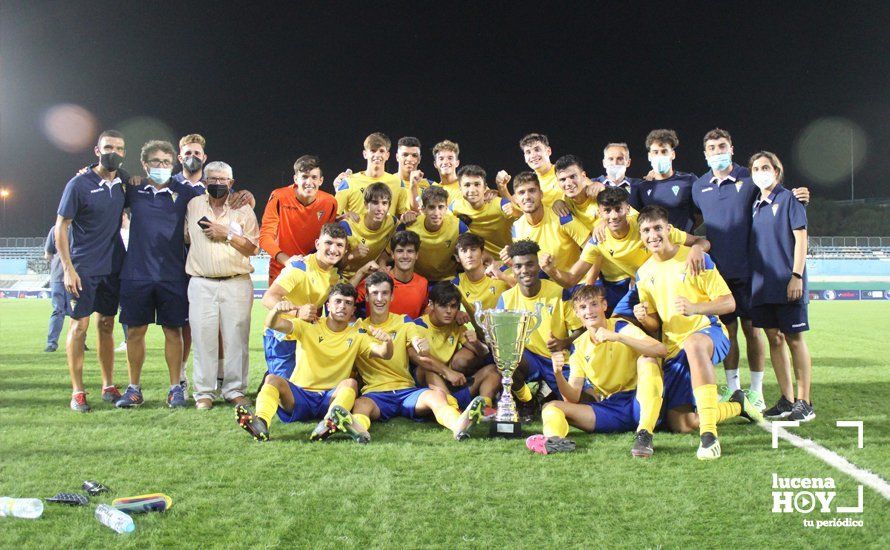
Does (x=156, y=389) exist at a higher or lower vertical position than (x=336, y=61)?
lower

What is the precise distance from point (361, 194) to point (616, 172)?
7.28 feet

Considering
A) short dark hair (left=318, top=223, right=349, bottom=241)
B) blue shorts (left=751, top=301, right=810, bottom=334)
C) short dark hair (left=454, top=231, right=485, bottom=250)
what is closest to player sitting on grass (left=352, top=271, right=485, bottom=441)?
short dark hair (left=318, top=223, right=349, bottom=241)

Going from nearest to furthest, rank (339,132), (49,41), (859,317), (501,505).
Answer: (501,505) < (859,317) < (49,41) < (339,132)

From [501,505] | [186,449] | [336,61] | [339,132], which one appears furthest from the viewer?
[339,132]

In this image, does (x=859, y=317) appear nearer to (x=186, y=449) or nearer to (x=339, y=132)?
(x=186, y=449)

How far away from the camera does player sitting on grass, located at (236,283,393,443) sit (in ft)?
14.8

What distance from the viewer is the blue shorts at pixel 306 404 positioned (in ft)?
15.1

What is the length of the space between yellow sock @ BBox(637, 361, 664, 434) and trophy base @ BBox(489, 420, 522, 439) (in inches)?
27.9

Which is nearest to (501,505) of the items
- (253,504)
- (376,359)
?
(253,504)

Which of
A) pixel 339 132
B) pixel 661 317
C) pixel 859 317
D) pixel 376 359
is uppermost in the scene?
pixel 339 132

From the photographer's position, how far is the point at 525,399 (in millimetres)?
5051

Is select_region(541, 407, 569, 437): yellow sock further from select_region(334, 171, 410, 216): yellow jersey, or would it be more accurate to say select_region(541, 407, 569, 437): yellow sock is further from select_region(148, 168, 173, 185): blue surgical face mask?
select_region(148, 168, 173, 185): blue surgical face mask

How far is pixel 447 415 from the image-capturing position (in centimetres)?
440

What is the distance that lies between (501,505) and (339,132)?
42.9 meters
